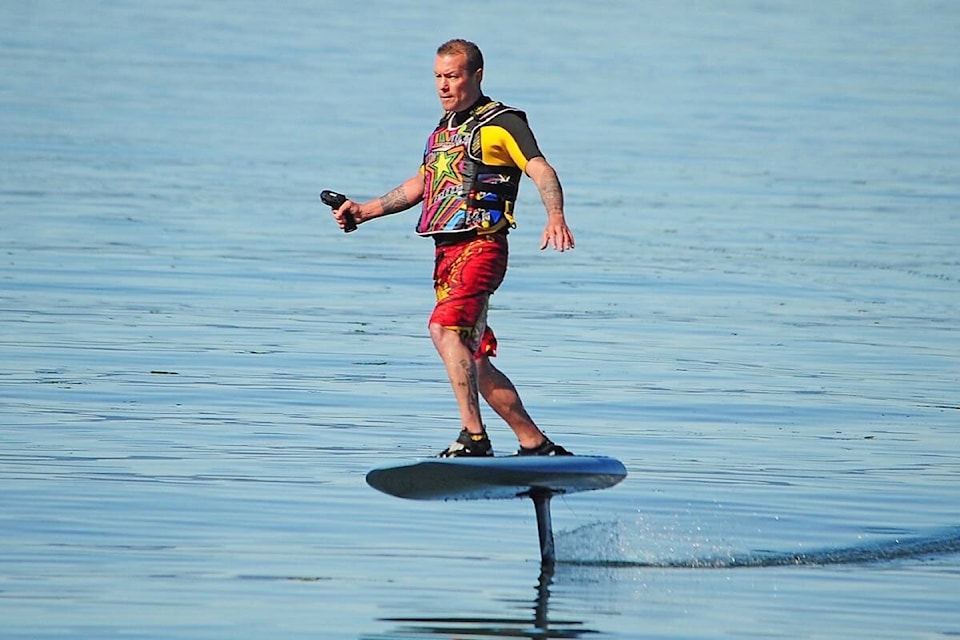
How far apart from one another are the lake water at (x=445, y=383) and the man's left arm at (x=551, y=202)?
1500 millimetres

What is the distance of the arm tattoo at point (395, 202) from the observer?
33.9 ft

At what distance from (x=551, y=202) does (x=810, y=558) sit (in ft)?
7.31

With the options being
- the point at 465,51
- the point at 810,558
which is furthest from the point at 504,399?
the point at 810,558

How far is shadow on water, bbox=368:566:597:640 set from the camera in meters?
8.62

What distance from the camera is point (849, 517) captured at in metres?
11.4

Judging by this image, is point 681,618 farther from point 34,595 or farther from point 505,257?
point 34,595

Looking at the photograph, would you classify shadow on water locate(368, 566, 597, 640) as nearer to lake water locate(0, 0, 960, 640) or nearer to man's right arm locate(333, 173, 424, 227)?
lake water locate(0, 0, 960, 640)

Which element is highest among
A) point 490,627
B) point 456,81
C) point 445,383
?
point 456,81

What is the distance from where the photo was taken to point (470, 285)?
977 cm

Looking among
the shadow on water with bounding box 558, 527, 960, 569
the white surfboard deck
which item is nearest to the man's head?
the white surfboard deck

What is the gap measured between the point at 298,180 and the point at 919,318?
11.3 metres

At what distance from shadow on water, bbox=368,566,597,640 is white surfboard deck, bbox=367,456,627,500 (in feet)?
2.18

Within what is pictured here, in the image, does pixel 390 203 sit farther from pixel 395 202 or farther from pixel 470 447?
pixel 470 447

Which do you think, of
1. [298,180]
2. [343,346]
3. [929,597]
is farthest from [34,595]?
[298,180]
